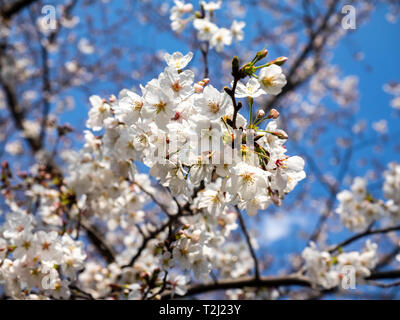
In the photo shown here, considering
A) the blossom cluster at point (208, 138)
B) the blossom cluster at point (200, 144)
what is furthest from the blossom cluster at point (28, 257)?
the blossom cluster at point (208, 138)

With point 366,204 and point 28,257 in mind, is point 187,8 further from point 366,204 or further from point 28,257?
point 366,204

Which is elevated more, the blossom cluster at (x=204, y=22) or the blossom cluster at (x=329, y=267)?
the blossom cluster at (x=204, y=22)

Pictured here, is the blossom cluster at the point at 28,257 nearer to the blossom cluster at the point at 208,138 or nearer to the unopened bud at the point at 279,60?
the blossom cluster at the point at 208,138

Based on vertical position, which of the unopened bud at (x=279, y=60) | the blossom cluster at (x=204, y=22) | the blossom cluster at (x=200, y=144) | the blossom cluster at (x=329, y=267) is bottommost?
the blossom cluster at (x=329, y=267)

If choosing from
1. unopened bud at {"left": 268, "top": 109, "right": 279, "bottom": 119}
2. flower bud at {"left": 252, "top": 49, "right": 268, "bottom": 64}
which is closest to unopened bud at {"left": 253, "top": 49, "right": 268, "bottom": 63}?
flower bud at {"left": 252, "top": 49, "right": 268, "bottom": 64}

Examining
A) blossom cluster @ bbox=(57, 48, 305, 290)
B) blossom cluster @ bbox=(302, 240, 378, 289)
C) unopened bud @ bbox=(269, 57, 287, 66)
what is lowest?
blossom cluster @ bbox=(302, 240, 378, 289)

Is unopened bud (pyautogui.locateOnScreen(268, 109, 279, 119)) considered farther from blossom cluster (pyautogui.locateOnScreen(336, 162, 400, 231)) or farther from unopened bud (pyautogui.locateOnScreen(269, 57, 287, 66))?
blossom cluster (pyautogui.locateOnScreen(336, 162, 400, 231))

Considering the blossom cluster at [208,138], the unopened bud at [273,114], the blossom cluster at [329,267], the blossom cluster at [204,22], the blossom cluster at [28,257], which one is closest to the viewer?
the blossom cluster at [208,138]

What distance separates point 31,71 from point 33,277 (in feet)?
25.7

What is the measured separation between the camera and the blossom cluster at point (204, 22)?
7.97 feet

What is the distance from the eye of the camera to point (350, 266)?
8.62 ft

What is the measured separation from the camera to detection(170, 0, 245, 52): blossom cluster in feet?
7.97

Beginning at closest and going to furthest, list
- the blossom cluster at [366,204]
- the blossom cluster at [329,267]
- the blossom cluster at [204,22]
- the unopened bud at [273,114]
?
the unopened bud at [273,114], the blossom cluster at [204,22], the blossom cluster at [329,267], the blossom cluster at [366,204]
